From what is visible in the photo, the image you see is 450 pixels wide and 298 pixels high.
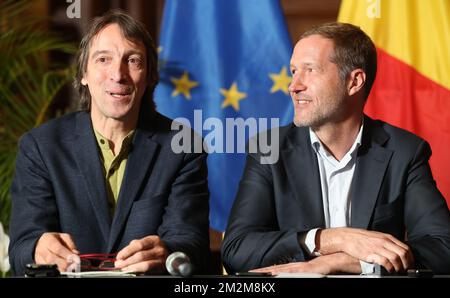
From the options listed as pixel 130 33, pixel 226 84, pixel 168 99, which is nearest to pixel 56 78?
pixel 168 99

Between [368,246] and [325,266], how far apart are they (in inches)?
6.2

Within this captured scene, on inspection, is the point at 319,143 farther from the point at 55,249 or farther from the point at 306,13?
the point at 306,13

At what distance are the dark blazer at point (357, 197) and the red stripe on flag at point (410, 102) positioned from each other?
0.66m

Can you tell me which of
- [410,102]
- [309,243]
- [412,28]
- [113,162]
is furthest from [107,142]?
[412,28]

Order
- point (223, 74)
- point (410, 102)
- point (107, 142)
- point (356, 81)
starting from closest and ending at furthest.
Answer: point (107, 142) → point (356, 81) → point (410, 102) → point (223, 74)

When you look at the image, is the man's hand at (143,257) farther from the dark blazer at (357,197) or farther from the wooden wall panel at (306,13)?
the wooden wall panel at (306,13)

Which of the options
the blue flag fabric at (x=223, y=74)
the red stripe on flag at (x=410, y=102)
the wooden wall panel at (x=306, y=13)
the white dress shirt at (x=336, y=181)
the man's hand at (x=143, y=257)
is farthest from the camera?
the wooden wall panel at (x=306, y=13)

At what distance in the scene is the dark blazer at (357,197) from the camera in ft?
9.59

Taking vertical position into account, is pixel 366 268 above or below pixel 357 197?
below

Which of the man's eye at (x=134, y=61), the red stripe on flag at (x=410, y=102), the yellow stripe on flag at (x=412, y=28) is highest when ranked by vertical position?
the yellow stripe on flag at (x=412, y=28)

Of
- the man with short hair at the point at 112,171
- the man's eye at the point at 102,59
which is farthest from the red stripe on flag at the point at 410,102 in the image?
the man's eye at the point at 102,59

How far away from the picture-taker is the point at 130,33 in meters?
3.12

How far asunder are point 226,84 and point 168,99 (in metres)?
0.29

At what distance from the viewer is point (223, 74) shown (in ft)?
12.9
